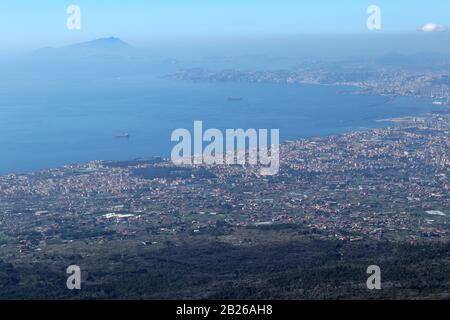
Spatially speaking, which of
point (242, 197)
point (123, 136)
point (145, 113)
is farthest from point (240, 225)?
point (145, 113)

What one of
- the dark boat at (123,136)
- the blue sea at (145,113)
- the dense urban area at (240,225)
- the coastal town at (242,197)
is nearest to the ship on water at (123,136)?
the dark boat at (123,136)

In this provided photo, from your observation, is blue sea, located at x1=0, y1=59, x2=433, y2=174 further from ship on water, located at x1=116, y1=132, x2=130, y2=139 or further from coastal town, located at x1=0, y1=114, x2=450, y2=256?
coastal town, located at x1=0, y1=114, x2=450, y2=256

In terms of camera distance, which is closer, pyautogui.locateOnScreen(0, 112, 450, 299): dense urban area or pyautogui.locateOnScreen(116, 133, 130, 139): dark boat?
pyautogui.locateOnScreen(0, 112, 450, 299): dense urban area

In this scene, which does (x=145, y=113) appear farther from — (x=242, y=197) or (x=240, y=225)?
(x=240, y=225)

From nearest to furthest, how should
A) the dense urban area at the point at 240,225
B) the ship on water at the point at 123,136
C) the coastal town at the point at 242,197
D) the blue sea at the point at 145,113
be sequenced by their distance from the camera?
the dense urban area at the point at 240,225 < the coastal town at the point at 242,197 < the blue sea at the point at 145,113 < the ship on water at the point at 123,136

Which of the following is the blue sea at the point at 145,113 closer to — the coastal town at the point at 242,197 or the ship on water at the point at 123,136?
the ship on water at the point at 123,136

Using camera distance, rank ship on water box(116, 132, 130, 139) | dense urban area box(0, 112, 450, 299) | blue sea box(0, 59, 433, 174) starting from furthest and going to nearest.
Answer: ship on water box(116, 132, 130, 139), blue sea box(0, 59, 433, 174), dense urban area box(0, 112, 450, 299)

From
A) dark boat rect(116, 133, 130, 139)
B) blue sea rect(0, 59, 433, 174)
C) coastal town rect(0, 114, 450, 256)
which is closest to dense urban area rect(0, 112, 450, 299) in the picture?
coastal town rect(0, 114, 450, 256)

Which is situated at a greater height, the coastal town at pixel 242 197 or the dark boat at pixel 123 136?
the dark boat at pixel 123 136

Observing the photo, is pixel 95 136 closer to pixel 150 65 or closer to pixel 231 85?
pixel 231 85

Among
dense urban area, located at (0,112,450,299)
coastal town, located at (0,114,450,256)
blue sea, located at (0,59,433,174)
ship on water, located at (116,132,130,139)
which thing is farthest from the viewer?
ship on water, located at (116,132,130,139)
